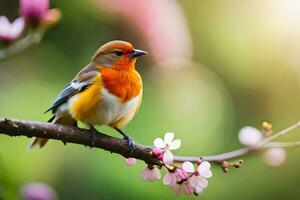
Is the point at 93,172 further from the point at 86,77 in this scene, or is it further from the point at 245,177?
the point at 86,77

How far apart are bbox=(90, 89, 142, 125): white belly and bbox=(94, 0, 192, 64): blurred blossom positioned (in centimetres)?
150

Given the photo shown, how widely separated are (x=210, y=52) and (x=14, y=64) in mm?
1127

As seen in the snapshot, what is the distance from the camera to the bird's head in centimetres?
178

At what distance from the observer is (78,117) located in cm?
171

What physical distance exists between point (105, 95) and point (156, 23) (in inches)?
61.6

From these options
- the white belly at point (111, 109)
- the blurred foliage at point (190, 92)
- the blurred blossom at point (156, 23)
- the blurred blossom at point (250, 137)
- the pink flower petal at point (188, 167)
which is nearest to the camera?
the pink flower petal at point (188, 167)

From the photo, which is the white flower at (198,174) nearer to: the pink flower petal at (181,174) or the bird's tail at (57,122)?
the pink flower petal at (181,174)

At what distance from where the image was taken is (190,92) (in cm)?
360

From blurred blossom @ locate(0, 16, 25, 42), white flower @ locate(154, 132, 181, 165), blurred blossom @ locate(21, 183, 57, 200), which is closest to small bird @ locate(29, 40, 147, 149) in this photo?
blurred blossom @ locate(21, 183, 57, 200)

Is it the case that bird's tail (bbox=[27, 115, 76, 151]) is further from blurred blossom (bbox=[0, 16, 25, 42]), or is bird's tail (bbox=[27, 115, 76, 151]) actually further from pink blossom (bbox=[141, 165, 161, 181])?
pink blossom (bbox=[141, 165, 161, 181])

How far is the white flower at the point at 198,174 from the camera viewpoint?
4.11ft

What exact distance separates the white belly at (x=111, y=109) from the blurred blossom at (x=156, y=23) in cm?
150

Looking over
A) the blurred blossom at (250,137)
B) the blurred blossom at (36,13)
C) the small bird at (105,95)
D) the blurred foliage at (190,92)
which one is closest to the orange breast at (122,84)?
the small bird at (105,95)

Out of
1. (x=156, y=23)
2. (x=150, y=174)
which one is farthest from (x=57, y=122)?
(x=156, y=23)
